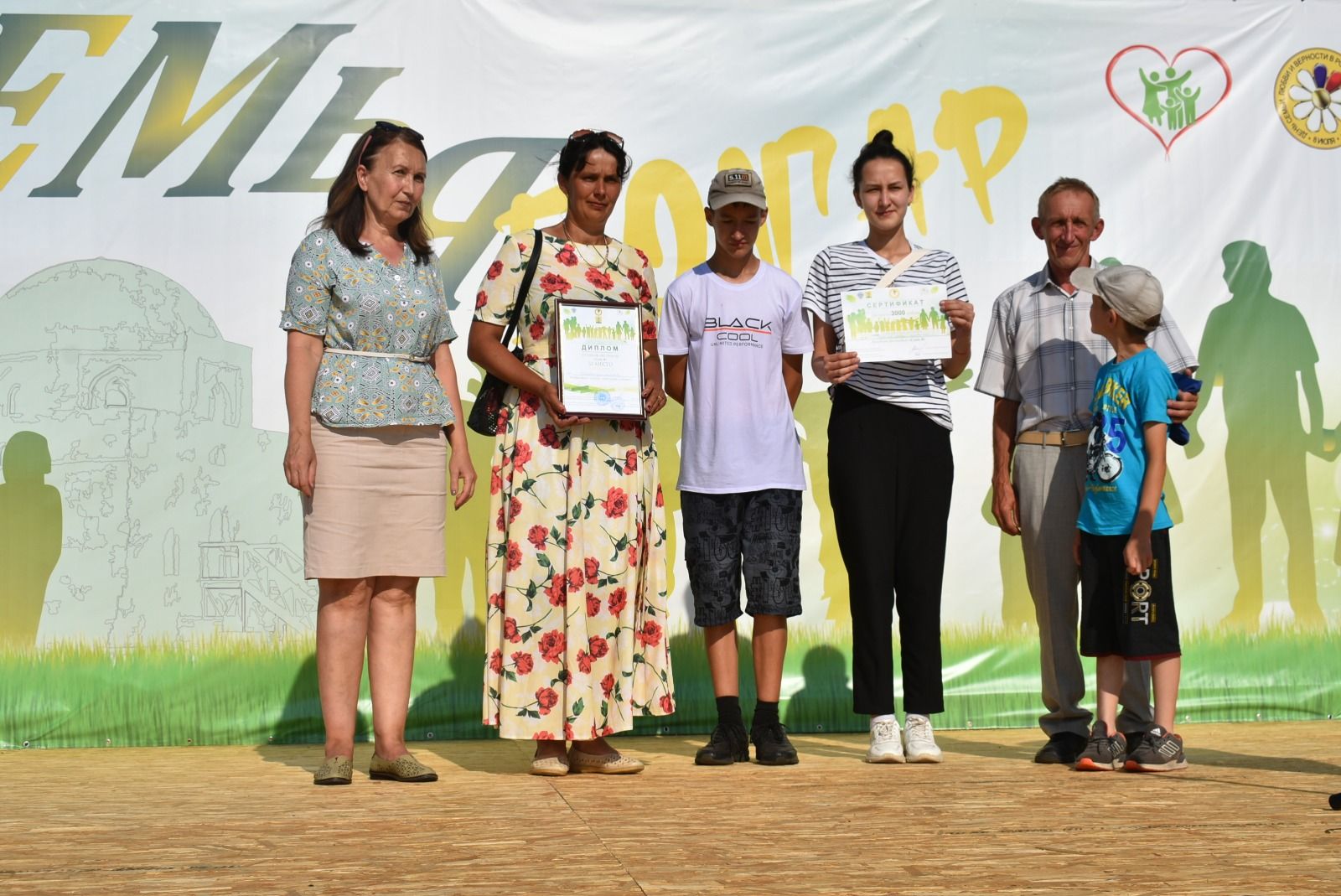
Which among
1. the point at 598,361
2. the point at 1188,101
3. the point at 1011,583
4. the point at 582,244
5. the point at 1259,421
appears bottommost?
the point at 1011,583

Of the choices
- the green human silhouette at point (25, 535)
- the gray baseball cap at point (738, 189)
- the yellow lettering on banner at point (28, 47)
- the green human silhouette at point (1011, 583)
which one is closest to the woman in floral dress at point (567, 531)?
the gray baseball cap at point (738, 189)

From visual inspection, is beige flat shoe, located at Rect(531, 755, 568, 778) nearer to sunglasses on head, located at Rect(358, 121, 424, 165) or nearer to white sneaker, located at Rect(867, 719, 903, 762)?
white sneaker, located at Rect(867, 719, 903, 762)

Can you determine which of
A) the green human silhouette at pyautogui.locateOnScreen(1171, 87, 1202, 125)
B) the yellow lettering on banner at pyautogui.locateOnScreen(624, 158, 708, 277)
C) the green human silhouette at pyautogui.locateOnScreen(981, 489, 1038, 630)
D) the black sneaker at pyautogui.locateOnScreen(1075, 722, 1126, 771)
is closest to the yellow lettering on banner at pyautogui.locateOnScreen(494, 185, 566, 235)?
the yellow lettering on banner at pyautogui.locateOnScreen(624, 158, 708, 277)

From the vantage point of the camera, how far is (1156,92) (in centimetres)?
532

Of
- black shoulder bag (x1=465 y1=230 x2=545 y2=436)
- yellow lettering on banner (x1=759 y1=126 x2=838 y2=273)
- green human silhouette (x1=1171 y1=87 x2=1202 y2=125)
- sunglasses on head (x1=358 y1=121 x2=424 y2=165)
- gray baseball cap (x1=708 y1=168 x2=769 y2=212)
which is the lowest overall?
black shoulder bag (x1=465 y1=230 x2=545 y2=436)

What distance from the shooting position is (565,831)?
2852mm

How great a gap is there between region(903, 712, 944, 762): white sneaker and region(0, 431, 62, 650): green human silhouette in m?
2.78

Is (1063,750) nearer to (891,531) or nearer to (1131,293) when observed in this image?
(891,531)

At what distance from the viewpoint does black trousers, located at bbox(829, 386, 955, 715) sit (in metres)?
4.07

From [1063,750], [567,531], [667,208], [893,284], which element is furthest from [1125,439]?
[667,208]

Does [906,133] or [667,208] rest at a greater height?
[906,133]

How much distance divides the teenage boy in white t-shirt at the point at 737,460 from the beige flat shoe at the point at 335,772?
3.16 feet

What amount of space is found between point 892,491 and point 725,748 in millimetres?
836

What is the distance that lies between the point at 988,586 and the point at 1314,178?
1891 millimetres
